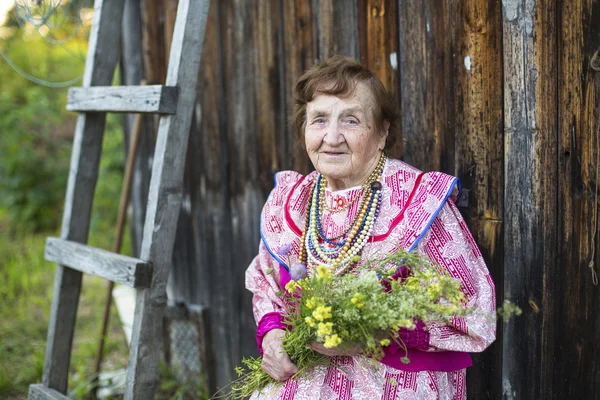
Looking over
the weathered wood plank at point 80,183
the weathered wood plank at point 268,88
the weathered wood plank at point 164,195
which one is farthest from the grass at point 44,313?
the weathered wood plank at point 268,88

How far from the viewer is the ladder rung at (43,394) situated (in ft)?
9.66

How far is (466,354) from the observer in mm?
2072

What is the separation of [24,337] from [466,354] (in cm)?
380

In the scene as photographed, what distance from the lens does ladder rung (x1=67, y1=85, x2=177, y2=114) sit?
2.56 m

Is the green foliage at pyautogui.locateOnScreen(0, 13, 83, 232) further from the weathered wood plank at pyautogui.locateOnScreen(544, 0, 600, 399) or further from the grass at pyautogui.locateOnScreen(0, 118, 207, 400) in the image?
the weathered wood plank at pyautogui.locateOnScreen(544, 0, 600, 399)

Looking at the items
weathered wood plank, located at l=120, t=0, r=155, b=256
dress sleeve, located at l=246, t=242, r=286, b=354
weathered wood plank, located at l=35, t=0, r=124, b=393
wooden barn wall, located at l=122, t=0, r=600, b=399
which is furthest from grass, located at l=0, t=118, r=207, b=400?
wooden barn wall, located at l=122, t=0, r=600, b=399

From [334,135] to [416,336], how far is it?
711 millimetres

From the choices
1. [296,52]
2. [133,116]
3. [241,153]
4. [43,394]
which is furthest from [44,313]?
[296,52]

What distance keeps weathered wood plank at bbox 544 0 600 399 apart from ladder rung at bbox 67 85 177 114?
1496 millimetres

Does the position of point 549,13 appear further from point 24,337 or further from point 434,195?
point 24,337

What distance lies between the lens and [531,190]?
83.7 inches

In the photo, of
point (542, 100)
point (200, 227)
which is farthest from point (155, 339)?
point (542, 100)

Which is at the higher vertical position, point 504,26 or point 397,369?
point 504,26

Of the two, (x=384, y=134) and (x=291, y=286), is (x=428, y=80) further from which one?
(x=291, y=286)
